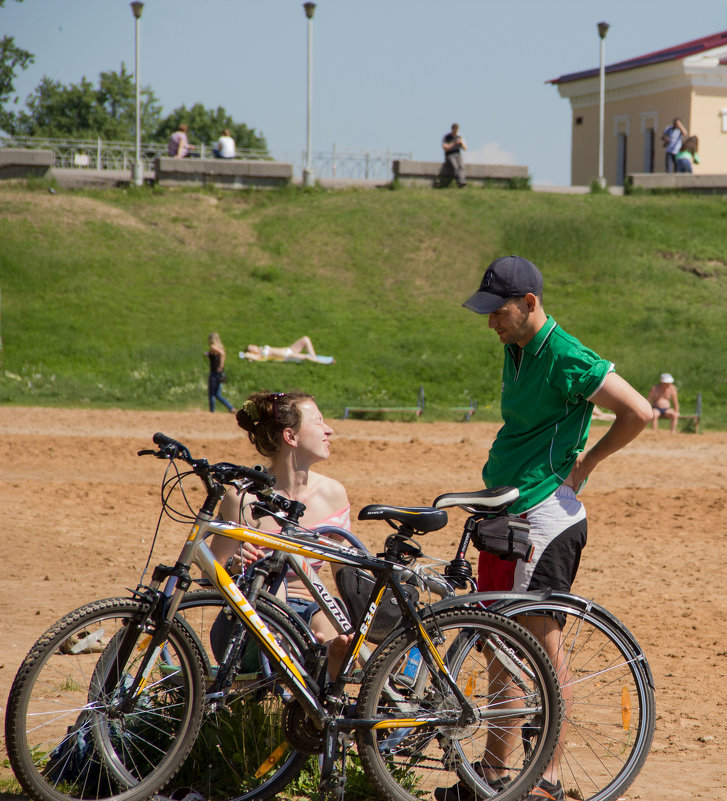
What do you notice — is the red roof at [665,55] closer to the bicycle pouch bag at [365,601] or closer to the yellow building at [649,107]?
the yellow building at [649,107]

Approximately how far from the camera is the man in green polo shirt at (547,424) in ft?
12.5

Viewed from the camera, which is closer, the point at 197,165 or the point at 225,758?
the point at 225,758

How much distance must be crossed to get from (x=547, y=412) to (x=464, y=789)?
1.39 m

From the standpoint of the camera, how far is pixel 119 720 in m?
3.46

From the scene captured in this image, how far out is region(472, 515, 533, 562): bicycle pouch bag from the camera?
3.76m

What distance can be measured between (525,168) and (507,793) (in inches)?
1249

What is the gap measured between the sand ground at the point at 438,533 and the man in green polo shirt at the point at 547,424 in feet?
3.23

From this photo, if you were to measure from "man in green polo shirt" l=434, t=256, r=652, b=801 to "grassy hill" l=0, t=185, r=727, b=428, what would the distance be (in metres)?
16.0

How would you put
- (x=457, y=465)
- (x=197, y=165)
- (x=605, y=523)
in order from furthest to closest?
(x=197, y=165) → (x=457, y=465) → (x=605, y=523)

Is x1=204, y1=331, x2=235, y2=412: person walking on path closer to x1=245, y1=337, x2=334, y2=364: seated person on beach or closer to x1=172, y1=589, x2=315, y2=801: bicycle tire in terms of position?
x1=245, y1=337, x2=334, y2=364: seated person on beach

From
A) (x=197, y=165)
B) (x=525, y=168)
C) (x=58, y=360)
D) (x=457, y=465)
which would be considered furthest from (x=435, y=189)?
(x=457, y=465)

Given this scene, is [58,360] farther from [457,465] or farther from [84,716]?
[84,716]

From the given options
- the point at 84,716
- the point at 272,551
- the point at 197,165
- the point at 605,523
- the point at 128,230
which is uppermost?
the point at 197,165

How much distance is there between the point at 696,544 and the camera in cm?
973
